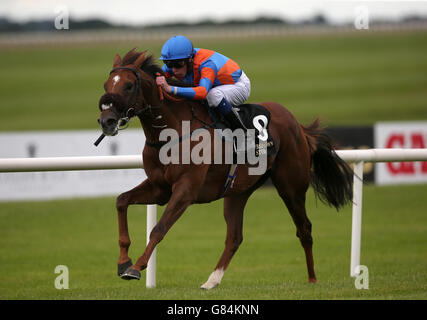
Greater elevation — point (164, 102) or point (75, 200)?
point (164, 102)

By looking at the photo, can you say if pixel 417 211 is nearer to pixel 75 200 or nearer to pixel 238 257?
pixel 238 257

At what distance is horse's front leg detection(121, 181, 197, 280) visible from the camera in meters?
4.75

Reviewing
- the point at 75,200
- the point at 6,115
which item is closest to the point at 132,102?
the point at 75,200

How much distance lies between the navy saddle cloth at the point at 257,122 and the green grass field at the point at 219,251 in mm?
1066

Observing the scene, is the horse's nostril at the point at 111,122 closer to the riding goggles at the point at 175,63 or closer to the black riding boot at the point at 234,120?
the riding goggles at the point at 175,63

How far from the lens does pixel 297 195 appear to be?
600cm

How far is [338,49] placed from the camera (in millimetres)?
45406

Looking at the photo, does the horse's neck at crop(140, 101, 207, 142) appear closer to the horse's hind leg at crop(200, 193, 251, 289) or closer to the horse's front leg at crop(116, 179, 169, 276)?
the horse's front leg at crop(116, 179, 169, 276)

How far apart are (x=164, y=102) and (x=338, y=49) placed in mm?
41638

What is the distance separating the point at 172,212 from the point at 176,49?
3.68 feet

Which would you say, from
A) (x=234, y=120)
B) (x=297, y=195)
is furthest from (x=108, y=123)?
(x=297, y=195)

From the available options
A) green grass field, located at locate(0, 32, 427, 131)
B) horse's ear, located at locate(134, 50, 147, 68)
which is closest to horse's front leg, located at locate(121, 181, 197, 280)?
horse's ear, located at locate(134, 50, 147, 68)

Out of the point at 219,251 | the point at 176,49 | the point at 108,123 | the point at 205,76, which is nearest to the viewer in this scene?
the point at 108,123
